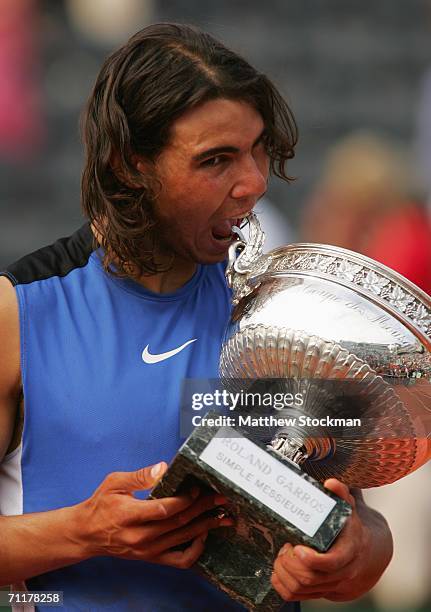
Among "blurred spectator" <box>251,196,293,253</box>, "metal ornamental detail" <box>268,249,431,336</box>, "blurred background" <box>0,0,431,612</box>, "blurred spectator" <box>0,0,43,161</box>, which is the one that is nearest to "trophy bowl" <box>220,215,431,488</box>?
"metal ornamental detail" <box>268,249,431,336</box>

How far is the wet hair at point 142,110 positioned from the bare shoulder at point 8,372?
0.17m

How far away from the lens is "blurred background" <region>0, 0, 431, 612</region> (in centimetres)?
462

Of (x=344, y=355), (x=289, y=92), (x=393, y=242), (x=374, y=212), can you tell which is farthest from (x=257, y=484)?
(x=289, y=92)

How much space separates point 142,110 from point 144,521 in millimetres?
608

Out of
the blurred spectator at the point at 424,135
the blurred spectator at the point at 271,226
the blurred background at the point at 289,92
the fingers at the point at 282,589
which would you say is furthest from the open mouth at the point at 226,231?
the blurred spectator at the point at 424,135

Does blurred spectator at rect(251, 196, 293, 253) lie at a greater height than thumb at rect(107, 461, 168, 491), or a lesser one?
greater

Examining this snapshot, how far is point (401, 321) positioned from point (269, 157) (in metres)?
0.47

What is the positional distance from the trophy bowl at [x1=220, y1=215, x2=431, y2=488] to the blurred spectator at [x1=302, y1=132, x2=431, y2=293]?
6.71ft

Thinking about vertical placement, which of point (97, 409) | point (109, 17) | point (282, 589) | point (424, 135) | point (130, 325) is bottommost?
point (282, 589)

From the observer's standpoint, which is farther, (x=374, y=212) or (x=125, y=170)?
(x=374, y=212)

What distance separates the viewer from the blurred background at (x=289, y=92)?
4.62 metres

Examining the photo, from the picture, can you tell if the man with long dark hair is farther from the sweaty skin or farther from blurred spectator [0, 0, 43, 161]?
blurred spectator [0, 0, 43, 161]

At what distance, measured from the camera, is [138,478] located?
1.50 metres

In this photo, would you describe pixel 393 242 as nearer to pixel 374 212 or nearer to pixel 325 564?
pixel 374 212
